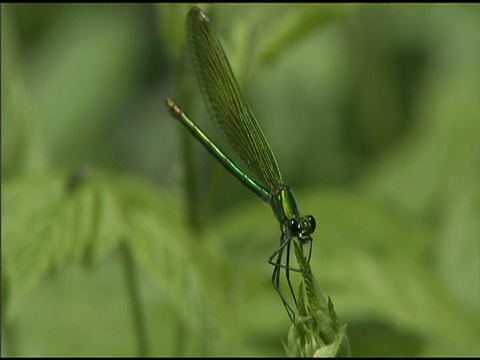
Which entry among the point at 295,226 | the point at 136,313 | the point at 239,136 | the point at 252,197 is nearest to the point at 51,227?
the point at 136,313

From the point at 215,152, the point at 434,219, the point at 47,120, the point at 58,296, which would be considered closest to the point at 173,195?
the point at 58,296

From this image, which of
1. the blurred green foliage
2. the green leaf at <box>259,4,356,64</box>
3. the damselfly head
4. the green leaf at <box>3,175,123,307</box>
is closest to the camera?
the damselfly head

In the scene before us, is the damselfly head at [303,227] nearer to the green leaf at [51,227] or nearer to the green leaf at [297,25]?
the green leaf at [51,227]

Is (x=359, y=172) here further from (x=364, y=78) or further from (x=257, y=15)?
(x=257, y=15)

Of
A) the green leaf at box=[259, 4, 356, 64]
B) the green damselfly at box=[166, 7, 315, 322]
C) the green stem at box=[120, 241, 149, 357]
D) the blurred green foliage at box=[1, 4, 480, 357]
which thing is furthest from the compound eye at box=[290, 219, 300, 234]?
the green leaf at box=[259, 4, 356, 64]

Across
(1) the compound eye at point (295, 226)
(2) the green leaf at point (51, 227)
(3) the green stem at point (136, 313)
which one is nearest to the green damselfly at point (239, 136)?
(1) the compound eye at point (295, 226)

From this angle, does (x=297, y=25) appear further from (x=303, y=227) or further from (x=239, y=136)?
(x=303, y=227)

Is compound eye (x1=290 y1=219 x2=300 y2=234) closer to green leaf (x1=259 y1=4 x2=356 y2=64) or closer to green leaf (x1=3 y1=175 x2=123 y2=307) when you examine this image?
green leaf (x1=3 y1=175 x2=123 y2=307)
